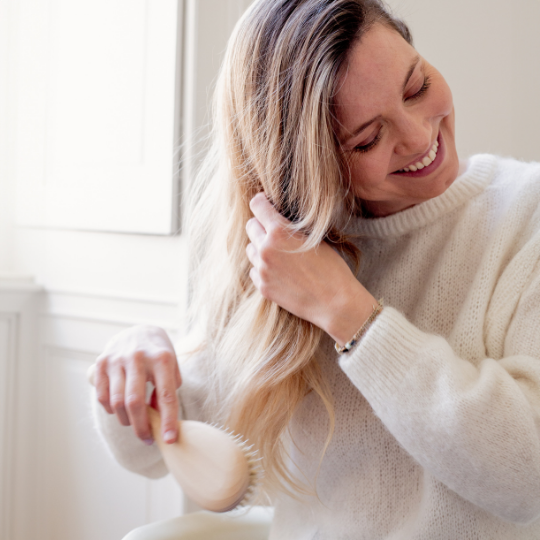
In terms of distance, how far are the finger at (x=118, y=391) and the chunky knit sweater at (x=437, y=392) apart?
0.53 feet

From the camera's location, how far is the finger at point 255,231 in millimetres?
787

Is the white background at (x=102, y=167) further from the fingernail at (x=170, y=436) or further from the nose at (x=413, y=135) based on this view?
the fingernail at (x=170, y=436)

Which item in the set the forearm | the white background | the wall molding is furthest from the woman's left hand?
the wall molding

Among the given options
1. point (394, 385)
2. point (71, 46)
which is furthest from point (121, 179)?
point (394, 385)

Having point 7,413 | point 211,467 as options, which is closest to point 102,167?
point 7,413

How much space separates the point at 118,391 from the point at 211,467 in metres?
0.19

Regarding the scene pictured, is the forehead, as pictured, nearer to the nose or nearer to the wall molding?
the nose

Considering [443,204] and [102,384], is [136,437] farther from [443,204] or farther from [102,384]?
[443,204]

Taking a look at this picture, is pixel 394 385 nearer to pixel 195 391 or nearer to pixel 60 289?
pixel 195 391

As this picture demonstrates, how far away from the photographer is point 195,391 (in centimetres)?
95

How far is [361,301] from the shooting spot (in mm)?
699

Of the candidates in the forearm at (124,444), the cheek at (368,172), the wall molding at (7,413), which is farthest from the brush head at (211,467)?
the wall molding at (7,413)

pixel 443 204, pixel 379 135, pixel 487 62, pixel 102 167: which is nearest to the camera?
pixel 379 135

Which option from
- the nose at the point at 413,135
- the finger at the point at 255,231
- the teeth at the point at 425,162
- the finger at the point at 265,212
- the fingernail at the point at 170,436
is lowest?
the fingernail at the point at 170,436
